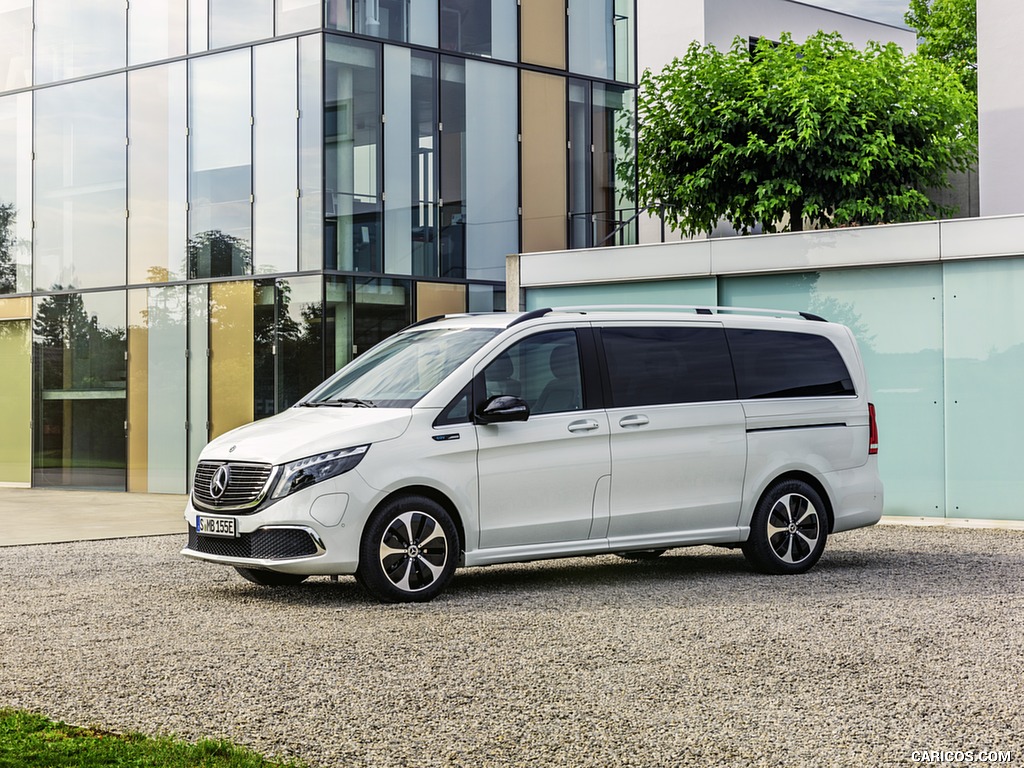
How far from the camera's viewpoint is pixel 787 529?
1088 centimetres

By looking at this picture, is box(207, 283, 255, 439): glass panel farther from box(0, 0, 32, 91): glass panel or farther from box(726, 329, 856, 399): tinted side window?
box(726, 329, 856, 399): tinted side window

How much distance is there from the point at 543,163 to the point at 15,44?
9.76 meters

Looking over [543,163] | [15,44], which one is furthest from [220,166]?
[15,44]

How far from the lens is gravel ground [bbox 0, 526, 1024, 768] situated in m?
5.49

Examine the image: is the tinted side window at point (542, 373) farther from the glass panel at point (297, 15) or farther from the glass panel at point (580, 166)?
the glass panel at point (580, 166)

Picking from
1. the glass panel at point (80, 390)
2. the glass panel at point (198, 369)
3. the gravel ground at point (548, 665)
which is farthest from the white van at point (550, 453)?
the glass panel at point (80, 390)

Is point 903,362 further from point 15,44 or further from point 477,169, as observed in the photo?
point 15,44

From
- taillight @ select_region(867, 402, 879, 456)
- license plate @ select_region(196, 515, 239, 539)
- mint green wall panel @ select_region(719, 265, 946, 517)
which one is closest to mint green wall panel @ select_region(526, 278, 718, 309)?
mint green wall panel @ select_region(719, 265, 946, 517)

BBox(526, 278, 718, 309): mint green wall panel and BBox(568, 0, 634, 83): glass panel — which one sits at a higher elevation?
BBox(568, 0, 634, 83): glass panel

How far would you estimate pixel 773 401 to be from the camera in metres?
10.9

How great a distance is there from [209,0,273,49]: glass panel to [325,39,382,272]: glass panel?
4.57ft

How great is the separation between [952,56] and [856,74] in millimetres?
19798

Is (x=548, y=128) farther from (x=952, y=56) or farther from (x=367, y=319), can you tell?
(x=952, y=56)

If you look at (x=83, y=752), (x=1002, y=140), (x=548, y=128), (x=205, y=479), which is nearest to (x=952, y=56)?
(x=548, y=128)
